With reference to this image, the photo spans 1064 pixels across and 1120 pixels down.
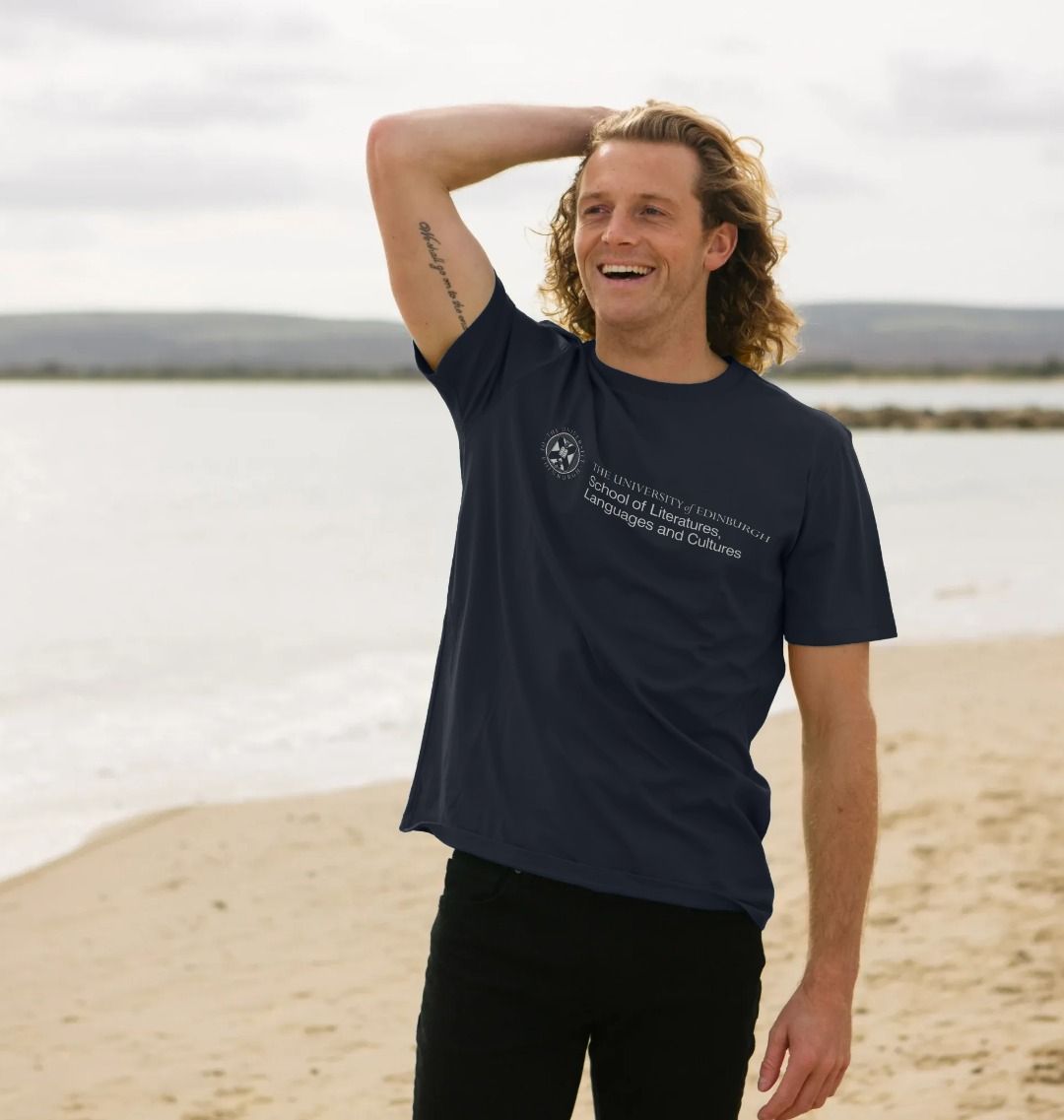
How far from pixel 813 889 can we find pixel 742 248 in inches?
45.4

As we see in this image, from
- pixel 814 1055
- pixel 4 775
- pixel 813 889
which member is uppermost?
pixel 813 889

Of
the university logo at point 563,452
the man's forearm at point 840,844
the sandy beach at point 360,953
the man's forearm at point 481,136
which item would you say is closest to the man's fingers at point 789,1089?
the man's forearm at point 840,844

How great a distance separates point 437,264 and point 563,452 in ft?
1.31

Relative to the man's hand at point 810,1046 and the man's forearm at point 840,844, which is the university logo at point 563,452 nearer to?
the man's forearm at point 840,844

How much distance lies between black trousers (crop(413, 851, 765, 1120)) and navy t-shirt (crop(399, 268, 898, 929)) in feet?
0.17

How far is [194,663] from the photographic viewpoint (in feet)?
48.3

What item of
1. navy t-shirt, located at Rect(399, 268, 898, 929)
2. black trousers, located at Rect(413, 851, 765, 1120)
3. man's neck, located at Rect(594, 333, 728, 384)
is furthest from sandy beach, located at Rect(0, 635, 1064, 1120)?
man's neck, located at Rect(594, 333, 728, 384)

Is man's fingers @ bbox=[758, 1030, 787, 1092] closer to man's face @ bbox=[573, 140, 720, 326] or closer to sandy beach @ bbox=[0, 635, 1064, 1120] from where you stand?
man's face @ bbox=[573, 140, 720, 326]

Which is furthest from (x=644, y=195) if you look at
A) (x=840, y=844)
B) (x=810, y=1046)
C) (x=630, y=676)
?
(x=810, y=1046)

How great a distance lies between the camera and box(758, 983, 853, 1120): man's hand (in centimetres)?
236

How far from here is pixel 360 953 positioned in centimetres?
675

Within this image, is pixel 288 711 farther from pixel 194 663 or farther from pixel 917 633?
pixel 917 633

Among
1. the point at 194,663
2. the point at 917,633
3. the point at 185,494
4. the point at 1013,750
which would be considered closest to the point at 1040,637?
the point at 917,633

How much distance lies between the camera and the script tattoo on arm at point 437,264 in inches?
97.3
